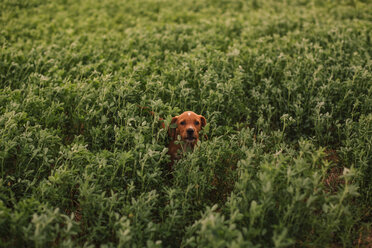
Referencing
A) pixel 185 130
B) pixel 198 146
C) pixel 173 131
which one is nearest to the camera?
pixel 198 146

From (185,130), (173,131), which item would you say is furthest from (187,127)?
(173,131)

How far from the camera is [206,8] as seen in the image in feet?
32.7

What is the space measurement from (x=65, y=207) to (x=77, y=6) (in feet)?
29.1

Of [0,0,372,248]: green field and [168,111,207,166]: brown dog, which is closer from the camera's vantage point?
[0,0,372,248]: green field

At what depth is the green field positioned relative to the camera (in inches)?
104

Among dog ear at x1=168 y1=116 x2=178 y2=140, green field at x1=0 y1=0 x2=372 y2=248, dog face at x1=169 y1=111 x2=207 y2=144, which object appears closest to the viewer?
green field at x1=0 y1=0 x2=372 y2=248

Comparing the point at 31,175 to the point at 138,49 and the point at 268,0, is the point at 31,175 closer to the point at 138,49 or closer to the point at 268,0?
the point at 138,49

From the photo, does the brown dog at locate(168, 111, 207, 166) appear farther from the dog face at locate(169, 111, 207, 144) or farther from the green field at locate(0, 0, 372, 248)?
the green field at locate(0, 0, 372, 248)

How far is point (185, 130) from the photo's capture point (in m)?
3.50

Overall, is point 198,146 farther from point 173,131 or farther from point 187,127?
point 173,131

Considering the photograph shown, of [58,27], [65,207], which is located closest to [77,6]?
[58,27]

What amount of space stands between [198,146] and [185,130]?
0.28 metres

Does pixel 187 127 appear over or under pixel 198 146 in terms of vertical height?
over

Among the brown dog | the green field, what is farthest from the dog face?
the green field
